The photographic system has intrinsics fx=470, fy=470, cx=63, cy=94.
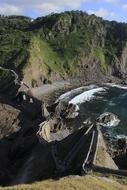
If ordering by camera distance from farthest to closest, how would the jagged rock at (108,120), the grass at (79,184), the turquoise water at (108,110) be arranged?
the jagged rock at (108,120) < the turquoise water at (108,110) < the grass at (79,184)

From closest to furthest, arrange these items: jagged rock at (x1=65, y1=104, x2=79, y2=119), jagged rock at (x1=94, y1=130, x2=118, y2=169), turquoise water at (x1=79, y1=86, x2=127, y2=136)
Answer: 1. jagged rock at (x1=94, y1=130, x2=118, y2=169)
2. turquoise water at (x1=79, y1=86, x2=127, y2=136)
3. jagged rock at (x1=65, y1=104, x2=79, y2=119)

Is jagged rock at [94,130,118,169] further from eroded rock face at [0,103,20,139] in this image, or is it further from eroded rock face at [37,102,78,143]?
eroded rock face at [0,103,20,139]

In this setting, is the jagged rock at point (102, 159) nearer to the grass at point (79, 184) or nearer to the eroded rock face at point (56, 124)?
the grass at point (79, 184)

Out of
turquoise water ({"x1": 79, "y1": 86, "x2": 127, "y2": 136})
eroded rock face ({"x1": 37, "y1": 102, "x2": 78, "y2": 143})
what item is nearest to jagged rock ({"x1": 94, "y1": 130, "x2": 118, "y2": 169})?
eroded rock face ({"x1": 37, "y1": 102, "x2": 78, "y2": 143})

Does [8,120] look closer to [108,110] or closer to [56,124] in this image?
[56,124]

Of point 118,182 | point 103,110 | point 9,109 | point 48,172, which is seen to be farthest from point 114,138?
point 118,182

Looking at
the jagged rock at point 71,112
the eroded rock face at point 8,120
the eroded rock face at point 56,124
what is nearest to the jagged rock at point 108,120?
the jagged rock at point 71,112
